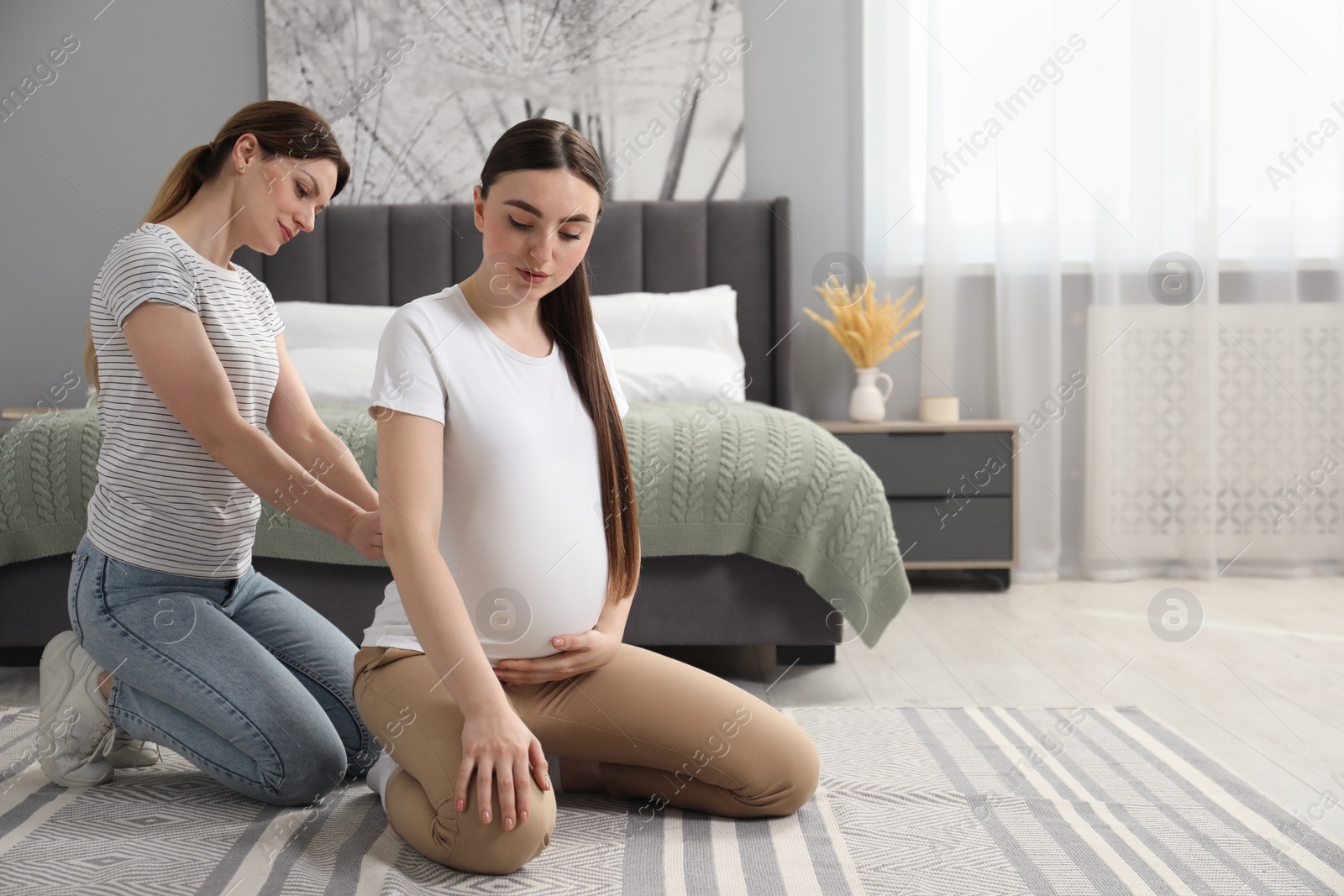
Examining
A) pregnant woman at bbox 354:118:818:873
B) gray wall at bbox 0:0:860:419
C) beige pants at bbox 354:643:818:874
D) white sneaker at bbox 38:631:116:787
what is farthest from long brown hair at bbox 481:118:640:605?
→ gray wall at bbox 0:0:860:419

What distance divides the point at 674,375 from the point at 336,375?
95 cm

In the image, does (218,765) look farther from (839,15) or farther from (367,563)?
(839,15)

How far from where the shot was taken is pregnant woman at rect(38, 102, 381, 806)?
52.1 inches

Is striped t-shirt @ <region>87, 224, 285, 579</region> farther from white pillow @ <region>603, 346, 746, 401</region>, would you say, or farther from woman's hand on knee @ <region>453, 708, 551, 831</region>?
white pillow @ <region>603, 346, 746, 401</region>

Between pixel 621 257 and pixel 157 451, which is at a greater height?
pixel 621 257

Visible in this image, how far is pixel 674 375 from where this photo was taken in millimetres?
2992

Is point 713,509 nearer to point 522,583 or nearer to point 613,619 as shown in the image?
point 613,619

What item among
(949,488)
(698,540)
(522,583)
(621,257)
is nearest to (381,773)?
(522,583)

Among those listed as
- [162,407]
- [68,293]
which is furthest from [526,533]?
[68,293]

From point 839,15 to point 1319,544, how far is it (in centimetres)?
239

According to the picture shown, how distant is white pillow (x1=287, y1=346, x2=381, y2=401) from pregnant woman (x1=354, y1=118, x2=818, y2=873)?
1638 millimetres

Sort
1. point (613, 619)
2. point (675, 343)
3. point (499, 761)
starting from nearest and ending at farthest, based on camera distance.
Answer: point (499, 761), point (613, 619), point (675, 343)

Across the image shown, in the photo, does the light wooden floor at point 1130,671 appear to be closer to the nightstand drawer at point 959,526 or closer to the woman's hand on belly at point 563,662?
the nightstand drawer at point 959,526

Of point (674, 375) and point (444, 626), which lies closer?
point (444, 626)
